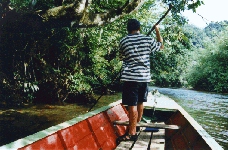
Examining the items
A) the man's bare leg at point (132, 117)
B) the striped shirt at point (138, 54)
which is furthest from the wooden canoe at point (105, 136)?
the striped shirt at point (138, 54)

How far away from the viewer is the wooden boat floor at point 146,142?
3594 mm

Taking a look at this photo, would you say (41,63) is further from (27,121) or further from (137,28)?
(137,28)

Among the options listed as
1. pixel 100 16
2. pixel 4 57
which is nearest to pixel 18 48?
pixel 4 57

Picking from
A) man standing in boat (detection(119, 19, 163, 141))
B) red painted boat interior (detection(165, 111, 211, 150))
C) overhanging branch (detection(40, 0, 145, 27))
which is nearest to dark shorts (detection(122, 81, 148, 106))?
man standing in boat (detection(119, 19, 163, 141))

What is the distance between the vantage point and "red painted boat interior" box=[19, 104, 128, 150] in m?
3.05

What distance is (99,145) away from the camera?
158 inches

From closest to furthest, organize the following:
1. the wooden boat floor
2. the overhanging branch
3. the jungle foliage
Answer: the wooden boat floor
the overhanging branch
the jungle foliage

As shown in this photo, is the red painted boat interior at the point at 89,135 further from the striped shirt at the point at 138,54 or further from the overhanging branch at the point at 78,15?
the overhanging branch at the point at 78,15

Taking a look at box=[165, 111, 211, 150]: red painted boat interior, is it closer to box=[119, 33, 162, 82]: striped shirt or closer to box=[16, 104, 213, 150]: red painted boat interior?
box=[16, 104, 213, 150]: red painted boat interior

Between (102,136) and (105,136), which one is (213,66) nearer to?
(105,136)

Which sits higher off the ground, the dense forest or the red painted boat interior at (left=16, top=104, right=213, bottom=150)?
the dense forest

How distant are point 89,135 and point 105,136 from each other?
1.75 ft

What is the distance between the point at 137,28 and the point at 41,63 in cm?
839

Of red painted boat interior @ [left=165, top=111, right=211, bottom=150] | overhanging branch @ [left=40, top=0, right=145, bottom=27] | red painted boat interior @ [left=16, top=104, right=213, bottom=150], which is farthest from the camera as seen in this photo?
overhanging branch @ [left=40, top=0, right=145, bottom=27]
